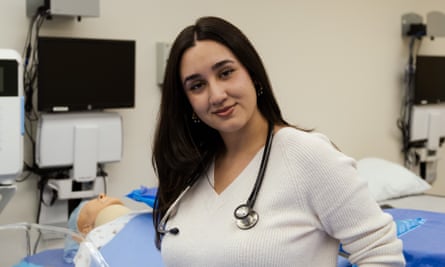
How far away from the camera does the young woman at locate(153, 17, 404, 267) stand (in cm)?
107

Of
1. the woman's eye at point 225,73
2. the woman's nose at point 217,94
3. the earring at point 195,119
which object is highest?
the woman's eye at point 225,73

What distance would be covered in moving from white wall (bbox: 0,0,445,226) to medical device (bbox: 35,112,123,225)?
92 millimetres

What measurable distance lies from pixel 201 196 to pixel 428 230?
0.87 m

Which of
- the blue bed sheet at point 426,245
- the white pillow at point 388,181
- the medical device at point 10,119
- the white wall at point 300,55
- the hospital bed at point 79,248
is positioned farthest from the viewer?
the white pillow at point 388,181

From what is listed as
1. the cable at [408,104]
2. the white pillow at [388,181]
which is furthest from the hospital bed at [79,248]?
the cable at [408,104]

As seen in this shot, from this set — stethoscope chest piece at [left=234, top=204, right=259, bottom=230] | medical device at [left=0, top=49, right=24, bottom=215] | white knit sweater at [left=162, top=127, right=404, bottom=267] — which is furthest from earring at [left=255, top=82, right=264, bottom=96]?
medical device at [left=0, top=49, right=24, bottom=215]

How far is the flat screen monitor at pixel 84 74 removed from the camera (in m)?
2.23

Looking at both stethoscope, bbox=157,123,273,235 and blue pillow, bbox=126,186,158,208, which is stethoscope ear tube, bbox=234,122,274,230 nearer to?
stethoscope, bbox=157,123,273,235

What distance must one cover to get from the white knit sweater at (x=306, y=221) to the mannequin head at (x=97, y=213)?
102 centimetres

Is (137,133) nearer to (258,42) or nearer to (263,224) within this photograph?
(258,42)

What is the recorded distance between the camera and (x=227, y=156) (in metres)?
1.27

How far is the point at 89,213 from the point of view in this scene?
2109 mm

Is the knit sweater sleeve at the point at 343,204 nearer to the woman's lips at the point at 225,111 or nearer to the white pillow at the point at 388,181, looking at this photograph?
the woman's lips at the point at 225,111

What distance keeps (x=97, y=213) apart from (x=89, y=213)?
0.13 ft
